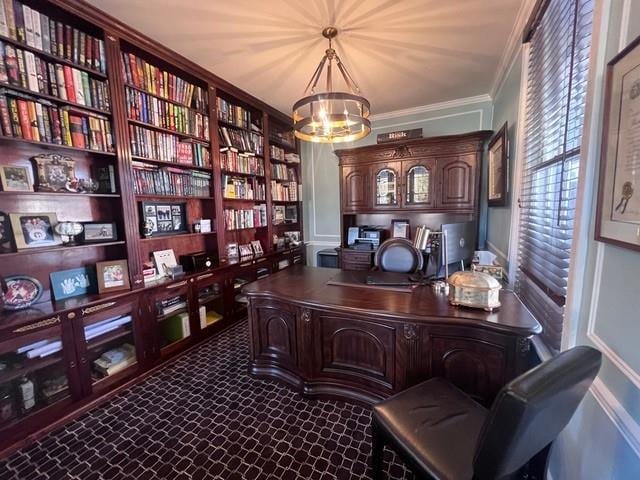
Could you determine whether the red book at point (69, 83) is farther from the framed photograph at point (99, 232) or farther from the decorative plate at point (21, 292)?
the decorative plate at point (21, 292)

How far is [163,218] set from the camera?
2.54 metres

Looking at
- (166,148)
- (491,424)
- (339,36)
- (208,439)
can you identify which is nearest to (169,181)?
(166,148)

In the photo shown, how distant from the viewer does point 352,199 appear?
12.8ft

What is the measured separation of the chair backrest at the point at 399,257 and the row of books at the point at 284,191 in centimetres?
199

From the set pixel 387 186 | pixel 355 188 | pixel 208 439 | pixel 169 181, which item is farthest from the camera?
pixel 355 188

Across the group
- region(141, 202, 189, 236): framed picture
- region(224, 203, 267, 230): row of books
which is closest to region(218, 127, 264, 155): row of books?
region(224, 203, 267, 230): row of books

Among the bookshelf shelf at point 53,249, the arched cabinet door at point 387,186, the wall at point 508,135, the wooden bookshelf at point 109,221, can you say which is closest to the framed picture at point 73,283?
the wooden bookshelf at point 109,221

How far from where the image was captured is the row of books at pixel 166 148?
2.22 m

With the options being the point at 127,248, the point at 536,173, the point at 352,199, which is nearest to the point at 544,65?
the point at 536,173

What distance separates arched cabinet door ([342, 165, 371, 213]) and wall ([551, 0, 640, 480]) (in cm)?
285

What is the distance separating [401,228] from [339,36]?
2507 millimetres

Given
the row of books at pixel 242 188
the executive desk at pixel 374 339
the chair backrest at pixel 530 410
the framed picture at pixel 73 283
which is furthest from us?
the row of books at pixel 242 188

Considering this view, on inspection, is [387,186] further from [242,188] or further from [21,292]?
[21,292]

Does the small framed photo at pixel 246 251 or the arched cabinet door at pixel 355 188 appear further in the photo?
the arched cabinet door at pixel 355 188
